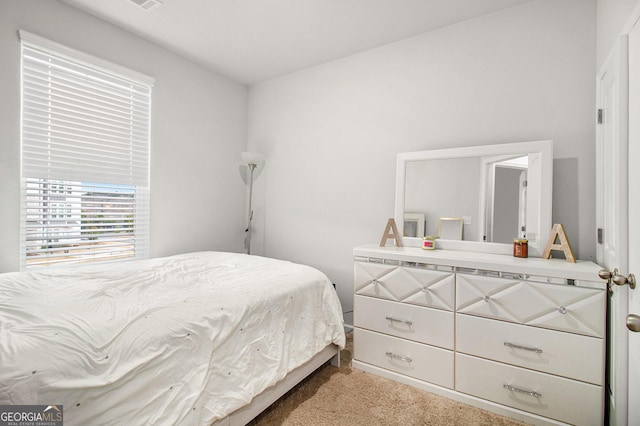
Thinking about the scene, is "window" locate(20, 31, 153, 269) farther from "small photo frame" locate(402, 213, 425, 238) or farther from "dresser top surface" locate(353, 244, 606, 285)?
"small photo frame" locate(402, 213, 425, 238)

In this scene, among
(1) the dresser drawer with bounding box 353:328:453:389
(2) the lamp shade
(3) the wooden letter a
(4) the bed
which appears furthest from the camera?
(2) the lamp shade

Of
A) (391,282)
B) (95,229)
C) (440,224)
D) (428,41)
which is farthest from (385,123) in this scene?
(95,229)

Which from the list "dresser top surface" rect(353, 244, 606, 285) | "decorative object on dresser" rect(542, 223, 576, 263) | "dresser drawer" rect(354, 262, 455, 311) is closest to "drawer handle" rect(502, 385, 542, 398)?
"dresser drawer" rect(354, 262, 455, 311)

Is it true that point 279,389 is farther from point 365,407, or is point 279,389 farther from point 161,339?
point 161,339

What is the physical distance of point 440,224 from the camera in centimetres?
232

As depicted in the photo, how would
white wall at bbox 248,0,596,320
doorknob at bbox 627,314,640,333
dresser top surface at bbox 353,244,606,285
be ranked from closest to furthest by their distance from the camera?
doorknob at bbox 627,314,640,333 → dresser top surface at bbox 353,244,606,285 → white wall at bbox 248,0,596,320

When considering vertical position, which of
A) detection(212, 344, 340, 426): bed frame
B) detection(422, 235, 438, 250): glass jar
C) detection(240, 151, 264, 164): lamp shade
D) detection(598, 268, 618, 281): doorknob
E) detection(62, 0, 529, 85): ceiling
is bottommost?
detection(212, 344, 340, 426): bed frame

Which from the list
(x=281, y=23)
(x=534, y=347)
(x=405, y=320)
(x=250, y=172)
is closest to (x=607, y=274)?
(x=534, y=347)

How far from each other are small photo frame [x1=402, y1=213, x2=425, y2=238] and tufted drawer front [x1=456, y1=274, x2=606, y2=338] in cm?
63

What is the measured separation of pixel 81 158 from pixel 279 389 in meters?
2.29

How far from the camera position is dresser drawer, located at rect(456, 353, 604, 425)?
1.47 meters

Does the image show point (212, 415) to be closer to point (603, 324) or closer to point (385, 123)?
point (603, 324)

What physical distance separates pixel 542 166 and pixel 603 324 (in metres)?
1.00

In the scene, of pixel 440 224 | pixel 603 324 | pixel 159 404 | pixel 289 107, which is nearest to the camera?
pixel 159 404
